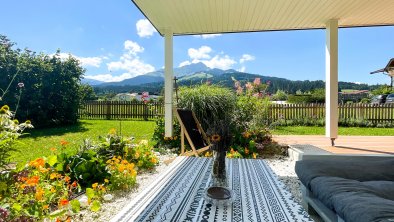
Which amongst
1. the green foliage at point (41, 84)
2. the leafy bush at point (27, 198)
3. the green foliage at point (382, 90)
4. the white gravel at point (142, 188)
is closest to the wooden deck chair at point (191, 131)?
the white gravel at point (142, 188)

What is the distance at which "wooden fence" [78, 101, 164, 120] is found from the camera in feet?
35.3

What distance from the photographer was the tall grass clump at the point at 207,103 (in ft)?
17.4

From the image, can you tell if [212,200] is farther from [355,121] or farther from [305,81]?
[305,81]

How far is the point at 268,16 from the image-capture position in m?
4.68

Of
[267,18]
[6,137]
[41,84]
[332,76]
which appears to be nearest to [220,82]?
[267,18]

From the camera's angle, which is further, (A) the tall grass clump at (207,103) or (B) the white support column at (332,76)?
(A) the tall grass clump at (207,103)

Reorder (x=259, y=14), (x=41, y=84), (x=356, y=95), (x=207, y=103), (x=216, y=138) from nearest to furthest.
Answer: (x=216, y=138)
(x=259, y=14)
(x=207, y=103)
(x=41, y=84)
(x=356, y=95)

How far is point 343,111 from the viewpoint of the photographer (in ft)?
30.5

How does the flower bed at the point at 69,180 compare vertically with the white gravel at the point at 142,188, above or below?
above

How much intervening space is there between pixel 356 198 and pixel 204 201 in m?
0.85

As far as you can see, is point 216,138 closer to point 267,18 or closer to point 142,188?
point 142,188

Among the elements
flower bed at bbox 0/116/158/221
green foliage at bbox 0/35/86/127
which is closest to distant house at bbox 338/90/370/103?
green foliage at bbox 0/35/86/127

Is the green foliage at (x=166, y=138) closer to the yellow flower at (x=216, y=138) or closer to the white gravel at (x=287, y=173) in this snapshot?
the white gravel at (x=287, y=173)

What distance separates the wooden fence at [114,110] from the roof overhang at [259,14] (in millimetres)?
5726
